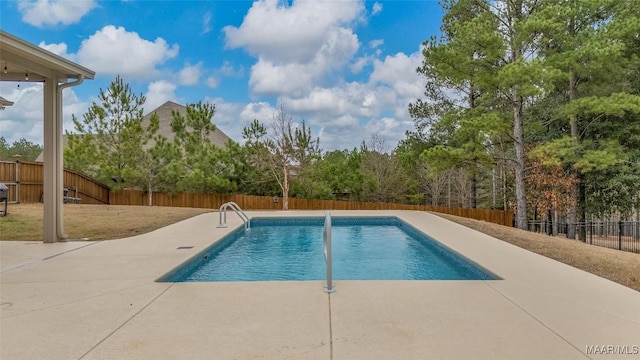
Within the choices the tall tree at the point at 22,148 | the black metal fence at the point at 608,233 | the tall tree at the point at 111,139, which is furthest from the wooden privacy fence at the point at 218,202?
the tall tree at the point at 22,148

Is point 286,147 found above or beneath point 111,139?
beneath

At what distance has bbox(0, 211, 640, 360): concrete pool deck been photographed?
254 centimetres

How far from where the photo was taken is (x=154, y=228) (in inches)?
340

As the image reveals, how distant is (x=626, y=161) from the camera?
537 inches

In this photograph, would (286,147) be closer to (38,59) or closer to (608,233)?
(38,59)

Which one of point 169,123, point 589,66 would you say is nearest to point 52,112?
point 589,66

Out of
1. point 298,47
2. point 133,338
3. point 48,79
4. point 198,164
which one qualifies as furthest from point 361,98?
point 133,338

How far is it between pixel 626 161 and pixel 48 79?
1678cm

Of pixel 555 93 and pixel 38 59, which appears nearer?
pixel 38 59

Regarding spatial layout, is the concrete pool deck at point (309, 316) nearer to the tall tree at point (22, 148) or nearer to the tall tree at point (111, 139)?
the tall tree at point (111, 139)

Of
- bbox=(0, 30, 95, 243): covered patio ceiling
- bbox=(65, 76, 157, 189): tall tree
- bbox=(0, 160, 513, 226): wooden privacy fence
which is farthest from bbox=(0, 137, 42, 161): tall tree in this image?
bbox=(0, 30, 95, 243): covered patio ceiling

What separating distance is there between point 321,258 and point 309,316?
3672 mm

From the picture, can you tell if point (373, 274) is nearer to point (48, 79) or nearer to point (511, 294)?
point (511, 294)

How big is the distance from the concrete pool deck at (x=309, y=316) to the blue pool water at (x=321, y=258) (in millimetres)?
727
